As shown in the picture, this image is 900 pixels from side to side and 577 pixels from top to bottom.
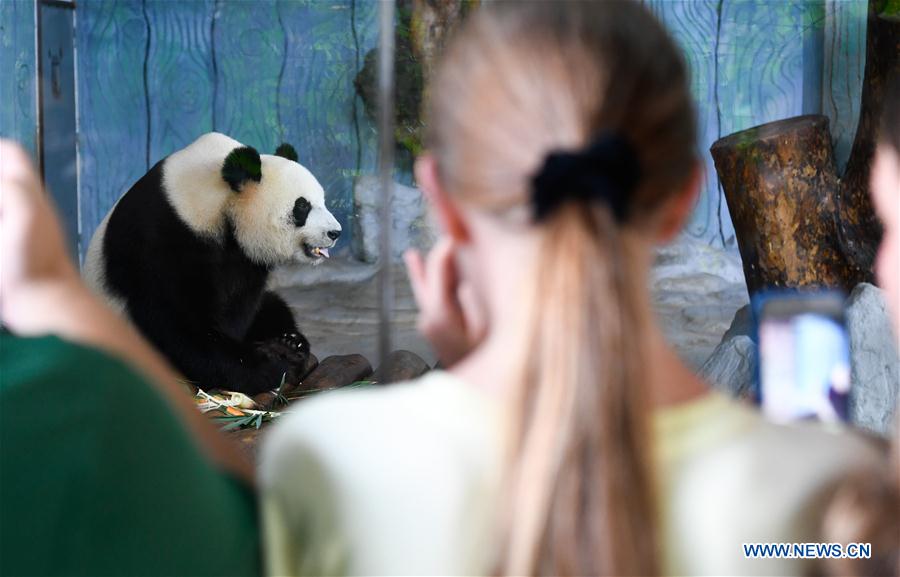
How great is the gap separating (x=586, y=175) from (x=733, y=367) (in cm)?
308

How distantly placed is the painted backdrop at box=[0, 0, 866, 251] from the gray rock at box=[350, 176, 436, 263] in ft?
0.16

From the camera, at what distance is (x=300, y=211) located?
379 centimetres

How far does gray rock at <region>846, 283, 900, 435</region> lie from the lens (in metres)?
2.99

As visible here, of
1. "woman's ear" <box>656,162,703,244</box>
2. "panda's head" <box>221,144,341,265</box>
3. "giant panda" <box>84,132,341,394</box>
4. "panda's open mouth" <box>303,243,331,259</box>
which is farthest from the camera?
"panda's open mouth" <box>303,243,331,259</box>

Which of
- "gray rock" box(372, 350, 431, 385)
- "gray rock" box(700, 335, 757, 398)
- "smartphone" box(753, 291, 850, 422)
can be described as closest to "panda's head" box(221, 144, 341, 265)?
"gray rock" box(372, 350, 431, 385)

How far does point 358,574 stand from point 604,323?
214 mm

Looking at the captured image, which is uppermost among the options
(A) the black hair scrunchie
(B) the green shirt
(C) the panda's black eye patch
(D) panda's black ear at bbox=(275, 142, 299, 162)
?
(D) panda's black ear at bbox=(275, 142, 299, 162)

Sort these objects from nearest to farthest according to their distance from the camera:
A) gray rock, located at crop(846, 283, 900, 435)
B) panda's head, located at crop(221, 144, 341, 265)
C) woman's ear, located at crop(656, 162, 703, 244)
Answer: woman's ear, located at crop(656, 162, 703, 244) < gray rock, located at crop(846, 283, 900, 435) < panda's head, located at crop(221, 144, 341, 265)

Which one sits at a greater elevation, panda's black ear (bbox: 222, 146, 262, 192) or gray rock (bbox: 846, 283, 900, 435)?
panda's black ear (bbox: 222, 146, 262, 192)

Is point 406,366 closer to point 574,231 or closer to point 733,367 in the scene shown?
point 733,367

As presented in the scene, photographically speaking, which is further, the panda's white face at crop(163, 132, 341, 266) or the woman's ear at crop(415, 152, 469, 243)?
the panda's white face at crop(163, 132, 341, 266)

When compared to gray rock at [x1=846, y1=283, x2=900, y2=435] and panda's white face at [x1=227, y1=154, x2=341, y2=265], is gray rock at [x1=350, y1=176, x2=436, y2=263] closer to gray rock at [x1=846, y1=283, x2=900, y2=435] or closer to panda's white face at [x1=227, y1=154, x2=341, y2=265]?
panda's white face at [x1=227, y1=154, x2=341, y2=265]

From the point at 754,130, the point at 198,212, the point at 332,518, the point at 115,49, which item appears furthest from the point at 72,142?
the point at 332,518

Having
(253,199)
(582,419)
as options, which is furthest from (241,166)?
(582,419)
